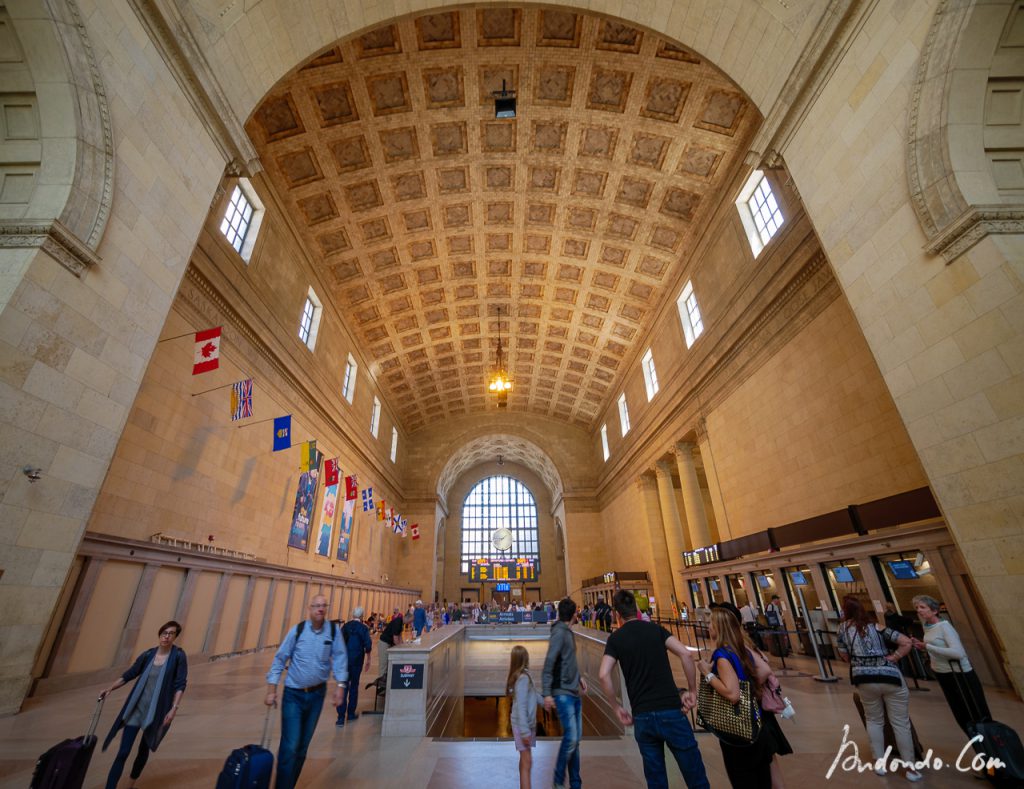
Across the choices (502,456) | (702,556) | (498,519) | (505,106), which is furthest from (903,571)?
(498,519)

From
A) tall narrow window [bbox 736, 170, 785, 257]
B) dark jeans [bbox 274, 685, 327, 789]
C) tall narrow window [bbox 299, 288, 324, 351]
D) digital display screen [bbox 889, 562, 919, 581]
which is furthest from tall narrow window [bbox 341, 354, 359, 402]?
digital display screen [bbox 889, 562, 919, 581]

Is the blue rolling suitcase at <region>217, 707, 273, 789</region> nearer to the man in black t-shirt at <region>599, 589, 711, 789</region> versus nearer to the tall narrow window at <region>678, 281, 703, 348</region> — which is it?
the man in black t-shirt at <region>599, 589, 711, 789</region>

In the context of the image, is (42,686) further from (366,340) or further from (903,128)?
(366,340)

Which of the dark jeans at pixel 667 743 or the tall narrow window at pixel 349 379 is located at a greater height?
the tall narrow window at pixel 349 379

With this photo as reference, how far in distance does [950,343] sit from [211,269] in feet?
45.7

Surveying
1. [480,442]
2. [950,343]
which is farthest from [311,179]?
[480,442]

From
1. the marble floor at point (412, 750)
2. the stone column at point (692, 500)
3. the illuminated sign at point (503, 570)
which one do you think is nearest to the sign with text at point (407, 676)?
the marble floor at point (412, 750)

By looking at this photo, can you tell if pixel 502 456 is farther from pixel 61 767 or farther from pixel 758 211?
pixel 61 767

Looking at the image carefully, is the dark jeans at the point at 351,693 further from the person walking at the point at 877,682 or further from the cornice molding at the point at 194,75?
the cornice molding at the point at 194,75

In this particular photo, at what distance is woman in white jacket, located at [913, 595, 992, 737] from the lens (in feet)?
12.8

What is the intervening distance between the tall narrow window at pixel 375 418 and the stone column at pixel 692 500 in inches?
610

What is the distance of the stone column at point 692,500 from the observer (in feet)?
56.3

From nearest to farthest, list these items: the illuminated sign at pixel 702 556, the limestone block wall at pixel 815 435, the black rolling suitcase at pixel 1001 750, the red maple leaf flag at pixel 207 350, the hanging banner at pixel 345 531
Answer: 1. the black rolling suitcase at pixel 1001 750
2. the limestone block wall at pixel 815 435
3. the red maple leaf flag at pixel 207 350
4. the illuminated sign at pixel 702 556
5. the hanging banner at pixel 345 531

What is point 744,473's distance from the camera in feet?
45.2
